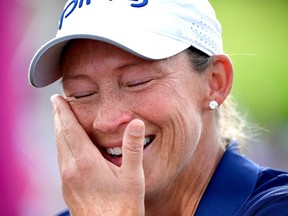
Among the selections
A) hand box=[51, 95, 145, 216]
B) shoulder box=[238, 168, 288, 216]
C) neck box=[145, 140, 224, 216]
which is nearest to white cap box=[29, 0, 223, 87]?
hand box=[51, 95, 145, 216]

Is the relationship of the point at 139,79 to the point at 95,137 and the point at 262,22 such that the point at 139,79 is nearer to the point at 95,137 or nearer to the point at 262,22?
the point at 95,137

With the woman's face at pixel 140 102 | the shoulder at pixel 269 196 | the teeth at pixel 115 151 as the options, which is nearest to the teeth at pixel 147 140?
the woman's face at pixel 140 102

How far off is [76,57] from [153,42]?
353mm

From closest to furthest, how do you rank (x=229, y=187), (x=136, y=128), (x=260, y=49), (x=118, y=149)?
1. (x=136, y=128)
2. (x=118, y=149)
3. (x=229, y=187)
4. (x=260, y=49)

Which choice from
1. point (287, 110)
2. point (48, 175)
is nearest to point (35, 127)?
point (48, 175)

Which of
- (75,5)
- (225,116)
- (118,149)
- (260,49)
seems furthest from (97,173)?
(260,49)

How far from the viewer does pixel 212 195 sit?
2.71 m

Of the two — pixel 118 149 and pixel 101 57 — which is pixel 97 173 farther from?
pixel 101 57

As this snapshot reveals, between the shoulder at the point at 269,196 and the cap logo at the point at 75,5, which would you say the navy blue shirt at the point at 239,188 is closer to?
the shoulder at the point at 269,196

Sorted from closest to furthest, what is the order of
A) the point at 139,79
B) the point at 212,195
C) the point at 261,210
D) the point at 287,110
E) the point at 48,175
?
the point at 261,210, the point at 139,79, the point at 212,195, the point at 48,175, the point at 287,110

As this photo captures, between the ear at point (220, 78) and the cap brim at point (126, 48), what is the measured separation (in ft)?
0.77

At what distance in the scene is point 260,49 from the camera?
7734 mm

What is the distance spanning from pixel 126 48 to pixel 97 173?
49cm

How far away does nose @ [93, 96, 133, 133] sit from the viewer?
247 cm
